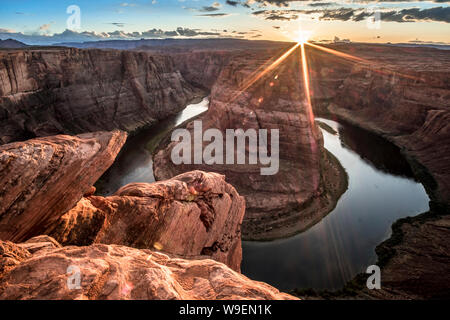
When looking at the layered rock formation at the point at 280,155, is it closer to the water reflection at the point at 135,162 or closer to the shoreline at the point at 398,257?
the water reflection at the point at 135,162

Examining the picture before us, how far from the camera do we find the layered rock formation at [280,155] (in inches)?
1168

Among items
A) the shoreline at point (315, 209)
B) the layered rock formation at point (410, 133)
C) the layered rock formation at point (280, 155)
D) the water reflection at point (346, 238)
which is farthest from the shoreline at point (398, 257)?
the layered rock formation at point (280, 155)

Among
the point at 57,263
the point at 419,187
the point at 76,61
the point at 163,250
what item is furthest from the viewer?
the point at 76,61

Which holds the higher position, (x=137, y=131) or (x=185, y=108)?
(x=185, y=108)

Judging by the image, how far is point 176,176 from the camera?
1658 centimetres

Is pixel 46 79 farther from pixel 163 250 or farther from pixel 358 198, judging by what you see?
pixel 358 198

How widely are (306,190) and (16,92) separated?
49712 millimetres

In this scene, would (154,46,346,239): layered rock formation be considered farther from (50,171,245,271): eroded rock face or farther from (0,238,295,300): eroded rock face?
(0,238,295,300): eroded rock face

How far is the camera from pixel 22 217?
27.5ft

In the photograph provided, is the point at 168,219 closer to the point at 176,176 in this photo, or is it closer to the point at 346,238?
the point at 176,176

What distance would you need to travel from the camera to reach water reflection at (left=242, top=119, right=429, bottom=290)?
23125 millimetres

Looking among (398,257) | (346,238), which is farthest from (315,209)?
(398,257)

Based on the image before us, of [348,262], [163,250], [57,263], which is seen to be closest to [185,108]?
[348,262]

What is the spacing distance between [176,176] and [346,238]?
21.1 m
